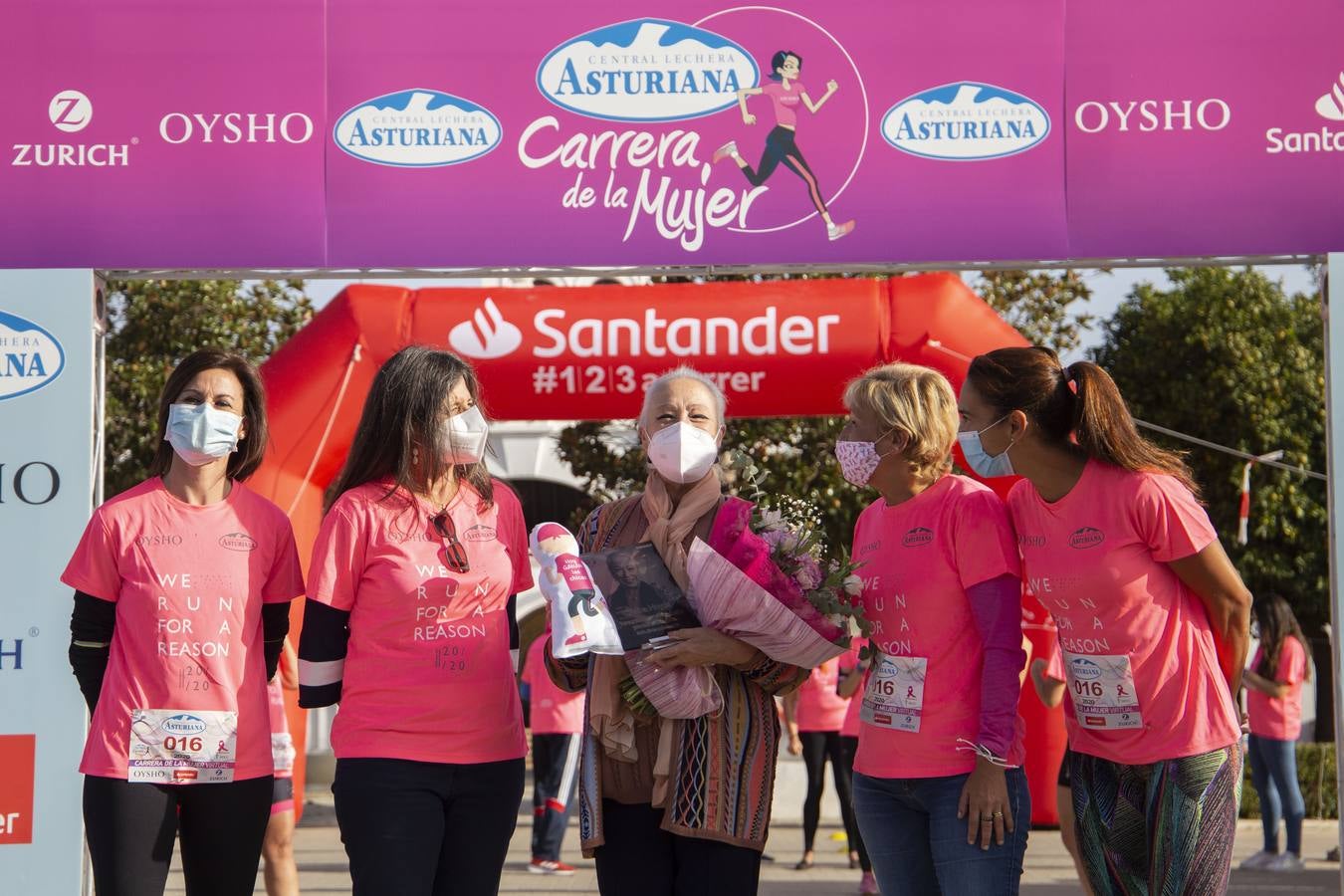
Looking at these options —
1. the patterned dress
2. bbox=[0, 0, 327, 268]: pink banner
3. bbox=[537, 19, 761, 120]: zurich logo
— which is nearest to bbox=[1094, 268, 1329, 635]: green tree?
bbox=[537, 19, 761, 120]: zurich logo

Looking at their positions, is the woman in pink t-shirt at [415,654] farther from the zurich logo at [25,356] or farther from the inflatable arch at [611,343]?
the inflatable arch at [611,343]

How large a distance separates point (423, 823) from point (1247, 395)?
72.5ft

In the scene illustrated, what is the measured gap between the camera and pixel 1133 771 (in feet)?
11.8

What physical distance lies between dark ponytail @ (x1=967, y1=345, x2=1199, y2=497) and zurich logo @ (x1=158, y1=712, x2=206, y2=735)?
2165mm

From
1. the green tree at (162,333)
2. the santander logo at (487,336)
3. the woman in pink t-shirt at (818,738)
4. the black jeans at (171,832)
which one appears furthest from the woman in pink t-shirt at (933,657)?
the green tree at (162,333)

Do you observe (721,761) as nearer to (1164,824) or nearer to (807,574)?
(807,574)

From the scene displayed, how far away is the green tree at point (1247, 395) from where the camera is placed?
2256 centimetres

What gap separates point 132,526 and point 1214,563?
274 cm

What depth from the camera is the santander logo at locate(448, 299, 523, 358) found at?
6.68 m

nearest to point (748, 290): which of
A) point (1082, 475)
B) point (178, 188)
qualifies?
point (178, 188)

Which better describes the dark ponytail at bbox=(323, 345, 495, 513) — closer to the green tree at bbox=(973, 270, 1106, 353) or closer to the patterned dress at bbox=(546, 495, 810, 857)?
the patterned dress at bbox=(546, 495, 810, 857)

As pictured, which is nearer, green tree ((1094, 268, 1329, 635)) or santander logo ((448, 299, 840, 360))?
santander logo ((448, 299, 840, 360))

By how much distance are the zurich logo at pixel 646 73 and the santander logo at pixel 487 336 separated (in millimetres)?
1421

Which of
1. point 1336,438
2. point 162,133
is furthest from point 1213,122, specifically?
point 162,133
